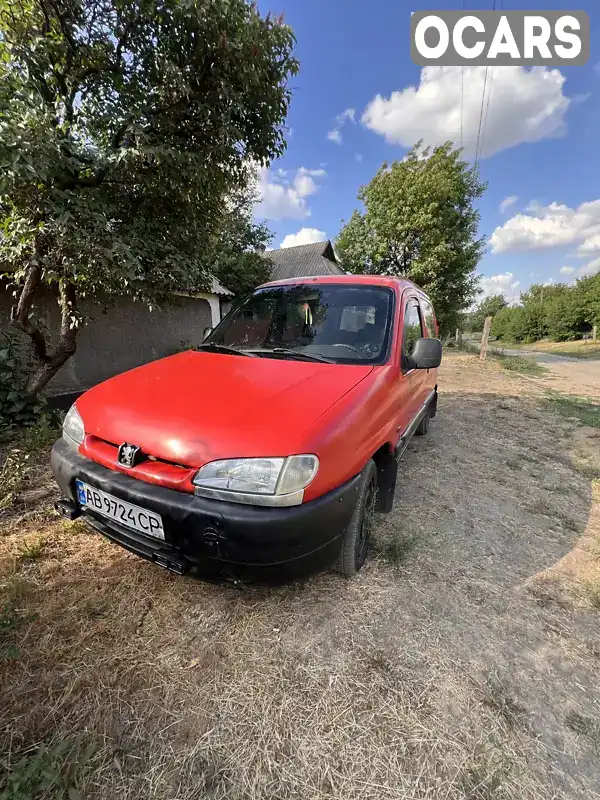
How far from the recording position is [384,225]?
15617 mm

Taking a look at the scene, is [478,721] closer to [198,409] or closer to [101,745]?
[101,745]

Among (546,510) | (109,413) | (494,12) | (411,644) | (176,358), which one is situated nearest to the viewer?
(411,644)

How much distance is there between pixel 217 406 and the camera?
1.65m

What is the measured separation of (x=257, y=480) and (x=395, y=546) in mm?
1386

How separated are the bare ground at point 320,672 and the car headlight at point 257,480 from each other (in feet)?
2.46

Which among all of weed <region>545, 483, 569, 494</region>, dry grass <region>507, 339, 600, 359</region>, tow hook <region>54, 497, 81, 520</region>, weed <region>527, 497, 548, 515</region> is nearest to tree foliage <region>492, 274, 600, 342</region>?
dry grass <region>507, 339, 600, 359</region>

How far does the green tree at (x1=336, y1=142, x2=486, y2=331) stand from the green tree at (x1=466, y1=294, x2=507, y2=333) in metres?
42.0

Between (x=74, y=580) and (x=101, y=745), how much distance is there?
0.91 meters

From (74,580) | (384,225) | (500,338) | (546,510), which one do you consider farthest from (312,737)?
(500,338)

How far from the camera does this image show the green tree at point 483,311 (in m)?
55.7

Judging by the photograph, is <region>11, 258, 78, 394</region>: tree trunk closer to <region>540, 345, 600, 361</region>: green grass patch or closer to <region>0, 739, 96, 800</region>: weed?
<region>0, 739, 96, 800</region>: weed

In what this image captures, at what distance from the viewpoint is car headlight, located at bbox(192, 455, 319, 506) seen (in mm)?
1389

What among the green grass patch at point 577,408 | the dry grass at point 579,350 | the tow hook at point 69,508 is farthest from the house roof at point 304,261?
the tow hook at point 69,508

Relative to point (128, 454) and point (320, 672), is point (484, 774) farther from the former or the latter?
point (128, 454)
